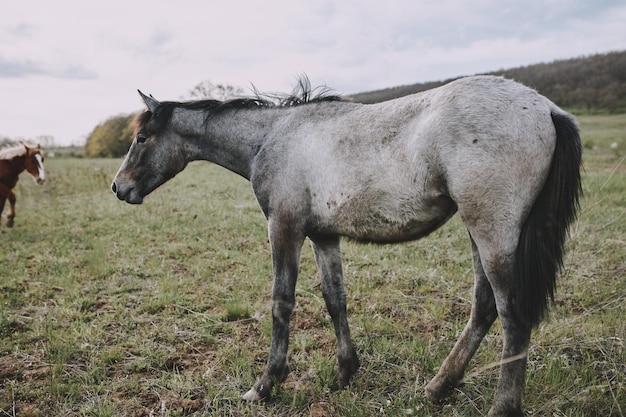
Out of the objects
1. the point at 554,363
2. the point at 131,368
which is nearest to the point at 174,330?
the point at 131,368

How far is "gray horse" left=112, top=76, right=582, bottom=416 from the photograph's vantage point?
226 cm

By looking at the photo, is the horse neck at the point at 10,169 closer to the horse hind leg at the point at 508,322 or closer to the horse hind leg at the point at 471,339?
the horse hind leg at the point at 471,339

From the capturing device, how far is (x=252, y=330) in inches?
165

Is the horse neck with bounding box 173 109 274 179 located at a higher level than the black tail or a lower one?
higher

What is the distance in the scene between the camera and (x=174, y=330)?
13.9 ft

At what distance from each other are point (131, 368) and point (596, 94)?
49072 millimetres

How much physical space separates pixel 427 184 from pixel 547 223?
712 millimetres

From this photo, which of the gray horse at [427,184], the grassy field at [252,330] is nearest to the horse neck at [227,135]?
the gray horse at [427,184]

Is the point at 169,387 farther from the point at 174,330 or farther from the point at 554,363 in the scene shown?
the point at 554,363

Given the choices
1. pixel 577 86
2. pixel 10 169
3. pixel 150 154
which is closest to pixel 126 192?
pixel 150 154

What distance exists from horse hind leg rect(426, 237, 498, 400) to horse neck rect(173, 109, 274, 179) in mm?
2073

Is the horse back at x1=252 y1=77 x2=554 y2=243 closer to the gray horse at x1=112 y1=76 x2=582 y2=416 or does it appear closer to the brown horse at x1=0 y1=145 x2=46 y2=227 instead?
the gray horse at x1=112 y1=76 x2=582 y2=416

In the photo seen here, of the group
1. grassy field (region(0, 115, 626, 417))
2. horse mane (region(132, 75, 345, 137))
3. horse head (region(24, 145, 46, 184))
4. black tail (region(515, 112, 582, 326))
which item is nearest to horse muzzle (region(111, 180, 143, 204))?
horse mane (region(132, 75, 345, 137))

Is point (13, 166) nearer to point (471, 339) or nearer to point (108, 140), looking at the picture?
point (471, 339)
